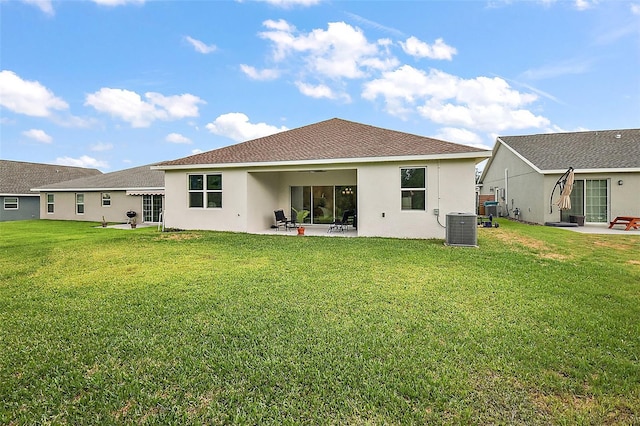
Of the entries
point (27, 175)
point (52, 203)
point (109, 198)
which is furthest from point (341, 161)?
point (27, 175)

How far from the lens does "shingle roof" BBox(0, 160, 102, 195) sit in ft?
95.8

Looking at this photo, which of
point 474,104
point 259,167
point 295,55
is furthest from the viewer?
point 474,104

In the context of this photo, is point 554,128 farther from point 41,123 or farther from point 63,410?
point 41,123

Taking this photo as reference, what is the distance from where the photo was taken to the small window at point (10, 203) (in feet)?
92.8

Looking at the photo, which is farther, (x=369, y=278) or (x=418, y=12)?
(x=418, y=12)

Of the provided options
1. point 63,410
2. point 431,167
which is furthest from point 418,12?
point 63,410

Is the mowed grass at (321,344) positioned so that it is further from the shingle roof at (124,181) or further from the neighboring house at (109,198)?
the shingle roof at (124,181)

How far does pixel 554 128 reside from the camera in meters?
33.4

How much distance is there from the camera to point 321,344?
384 centimetres

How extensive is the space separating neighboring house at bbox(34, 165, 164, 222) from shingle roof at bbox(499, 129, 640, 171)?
2453 centimetres

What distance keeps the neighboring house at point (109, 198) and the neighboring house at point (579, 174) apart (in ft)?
77.8

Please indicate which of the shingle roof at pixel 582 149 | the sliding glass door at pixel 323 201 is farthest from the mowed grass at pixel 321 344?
the shingle roof at pixel 582 149

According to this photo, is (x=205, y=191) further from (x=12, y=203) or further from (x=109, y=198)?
(x=12, y=203)

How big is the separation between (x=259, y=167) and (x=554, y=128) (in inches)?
1331
